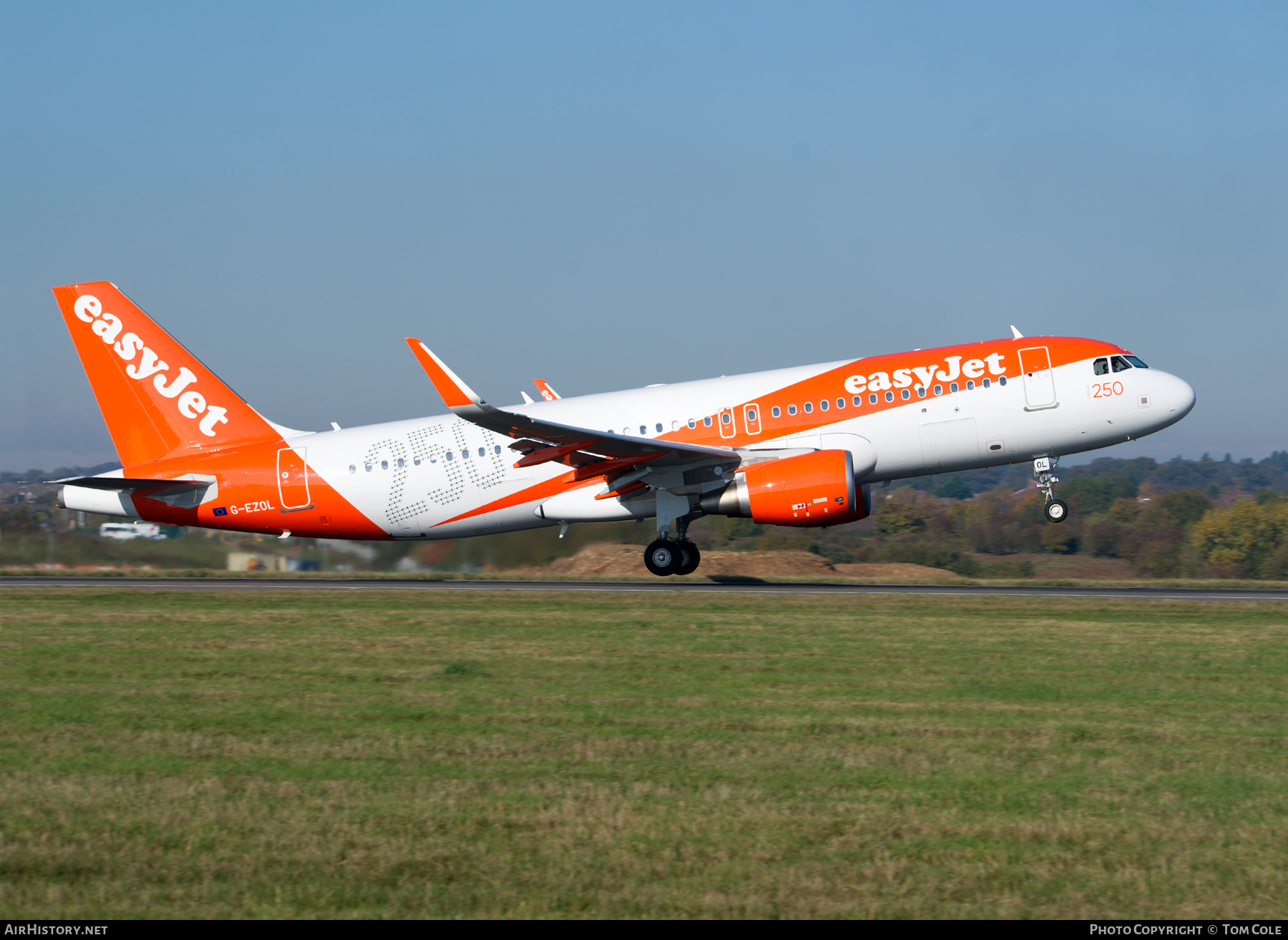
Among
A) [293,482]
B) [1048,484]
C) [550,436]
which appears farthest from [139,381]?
[1048,484]

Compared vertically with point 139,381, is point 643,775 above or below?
below

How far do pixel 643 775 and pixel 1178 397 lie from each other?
20429 mm

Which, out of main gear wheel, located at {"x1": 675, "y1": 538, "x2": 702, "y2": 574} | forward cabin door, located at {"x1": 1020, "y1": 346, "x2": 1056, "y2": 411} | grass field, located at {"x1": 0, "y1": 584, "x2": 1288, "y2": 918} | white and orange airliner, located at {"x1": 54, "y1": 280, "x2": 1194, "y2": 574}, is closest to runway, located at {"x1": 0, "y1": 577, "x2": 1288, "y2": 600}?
main gear wheel, located at {"x1": 675, "y1": 538, "x2": 702, "y2": 574}

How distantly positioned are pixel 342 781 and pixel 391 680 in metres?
4.47

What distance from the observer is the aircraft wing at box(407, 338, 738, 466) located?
2164cm

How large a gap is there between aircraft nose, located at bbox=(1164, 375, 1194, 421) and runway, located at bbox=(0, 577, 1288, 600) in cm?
401

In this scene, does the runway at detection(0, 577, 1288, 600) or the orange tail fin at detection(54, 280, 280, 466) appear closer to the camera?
the runway at detection(0, 577, 1288, 600)

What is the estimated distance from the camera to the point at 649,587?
2495cm

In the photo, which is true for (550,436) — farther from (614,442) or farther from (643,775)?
(643,775)

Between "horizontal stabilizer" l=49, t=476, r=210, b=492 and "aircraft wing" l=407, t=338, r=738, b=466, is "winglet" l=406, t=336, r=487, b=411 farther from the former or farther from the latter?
"horizontal stabilizer" l=49, t=476, r=210, b=492

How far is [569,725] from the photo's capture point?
10.2 meters

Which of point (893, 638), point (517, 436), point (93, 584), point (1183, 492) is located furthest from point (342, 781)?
point (1183, 492)

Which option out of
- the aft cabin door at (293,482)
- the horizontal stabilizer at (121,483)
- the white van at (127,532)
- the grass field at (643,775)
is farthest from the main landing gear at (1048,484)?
the white van at (127,532)

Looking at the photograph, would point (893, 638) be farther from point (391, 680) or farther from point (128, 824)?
point (128, 824)
